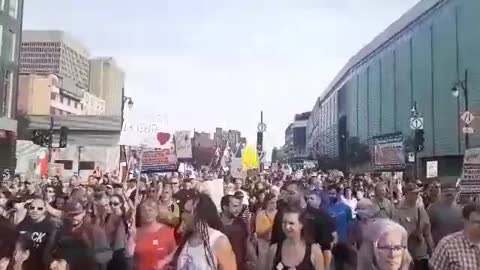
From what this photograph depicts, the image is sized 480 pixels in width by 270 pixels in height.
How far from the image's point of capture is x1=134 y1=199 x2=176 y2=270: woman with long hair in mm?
6984

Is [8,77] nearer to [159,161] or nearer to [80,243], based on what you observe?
[159,161]

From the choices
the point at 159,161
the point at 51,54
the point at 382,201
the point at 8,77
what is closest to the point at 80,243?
the point at 382,201

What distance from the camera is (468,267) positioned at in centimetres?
546

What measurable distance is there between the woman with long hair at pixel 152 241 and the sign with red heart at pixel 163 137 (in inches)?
324

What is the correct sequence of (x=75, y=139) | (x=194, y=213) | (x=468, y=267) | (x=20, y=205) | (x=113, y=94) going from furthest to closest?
(x=113, y=94), (x=75, y=139), (x=20, y=205), (x=194, y=213), (x=468, y=267)

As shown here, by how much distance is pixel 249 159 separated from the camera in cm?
2825

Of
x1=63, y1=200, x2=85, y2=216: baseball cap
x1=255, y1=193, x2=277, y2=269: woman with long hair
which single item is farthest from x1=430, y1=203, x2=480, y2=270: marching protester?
x1=63, y1=200, x2=85, y2=216: baseball cap

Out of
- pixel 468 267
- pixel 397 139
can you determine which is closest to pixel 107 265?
pixel 468 267

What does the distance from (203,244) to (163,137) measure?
996cm

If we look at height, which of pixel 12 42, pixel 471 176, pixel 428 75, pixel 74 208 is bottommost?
pixel 74 208

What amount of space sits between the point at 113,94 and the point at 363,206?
518 ft

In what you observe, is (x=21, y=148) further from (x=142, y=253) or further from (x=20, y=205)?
(x=142, y=253)

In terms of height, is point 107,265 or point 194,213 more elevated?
point 194,213

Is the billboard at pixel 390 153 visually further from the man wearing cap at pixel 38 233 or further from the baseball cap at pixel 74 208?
the man wearing cap at pixel 38 233
